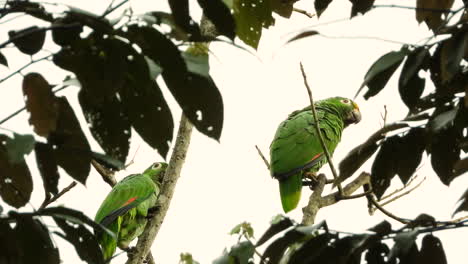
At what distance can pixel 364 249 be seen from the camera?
1.17 m

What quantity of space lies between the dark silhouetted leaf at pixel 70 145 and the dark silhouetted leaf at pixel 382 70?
501 millimetres

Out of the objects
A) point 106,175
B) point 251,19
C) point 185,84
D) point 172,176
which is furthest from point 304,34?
point 106,175

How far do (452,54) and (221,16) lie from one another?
40 cm

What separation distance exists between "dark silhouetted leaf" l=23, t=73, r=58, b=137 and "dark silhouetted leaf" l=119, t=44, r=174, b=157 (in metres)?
0.14

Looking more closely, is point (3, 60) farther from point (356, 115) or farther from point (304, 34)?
point (356, 115)

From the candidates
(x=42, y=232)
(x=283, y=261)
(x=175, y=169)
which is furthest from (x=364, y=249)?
(x=175, y=169)

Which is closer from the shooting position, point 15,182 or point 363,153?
point 15,182

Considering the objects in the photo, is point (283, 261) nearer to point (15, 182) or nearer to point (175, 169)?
point (15, 182)

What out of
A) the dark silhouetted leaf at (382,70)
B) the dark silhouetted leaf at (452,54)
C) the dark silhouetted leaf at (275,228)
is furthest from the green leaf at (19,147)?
the dark silhouetted leaf at (452,54)

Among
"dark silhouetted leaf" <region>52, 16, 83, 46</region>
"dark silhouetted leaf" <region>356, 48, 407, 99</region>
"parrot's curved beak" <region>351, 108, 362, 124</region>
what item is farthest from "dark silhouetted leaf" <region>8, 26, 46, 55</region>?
"parrot's curved beak" <region>351, 108, 362, 124</region>

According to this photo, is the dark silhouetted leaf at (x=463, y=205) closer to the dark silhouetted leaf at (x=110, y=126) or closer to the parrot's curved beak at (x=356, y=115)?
the dark silhouetted leaf at (x=110, y=126)

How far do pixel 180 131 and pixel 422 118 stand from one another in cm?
190

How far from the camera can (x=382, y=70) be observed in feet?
3.76

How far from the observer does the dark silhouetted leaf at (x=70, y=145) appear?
1.10 m
